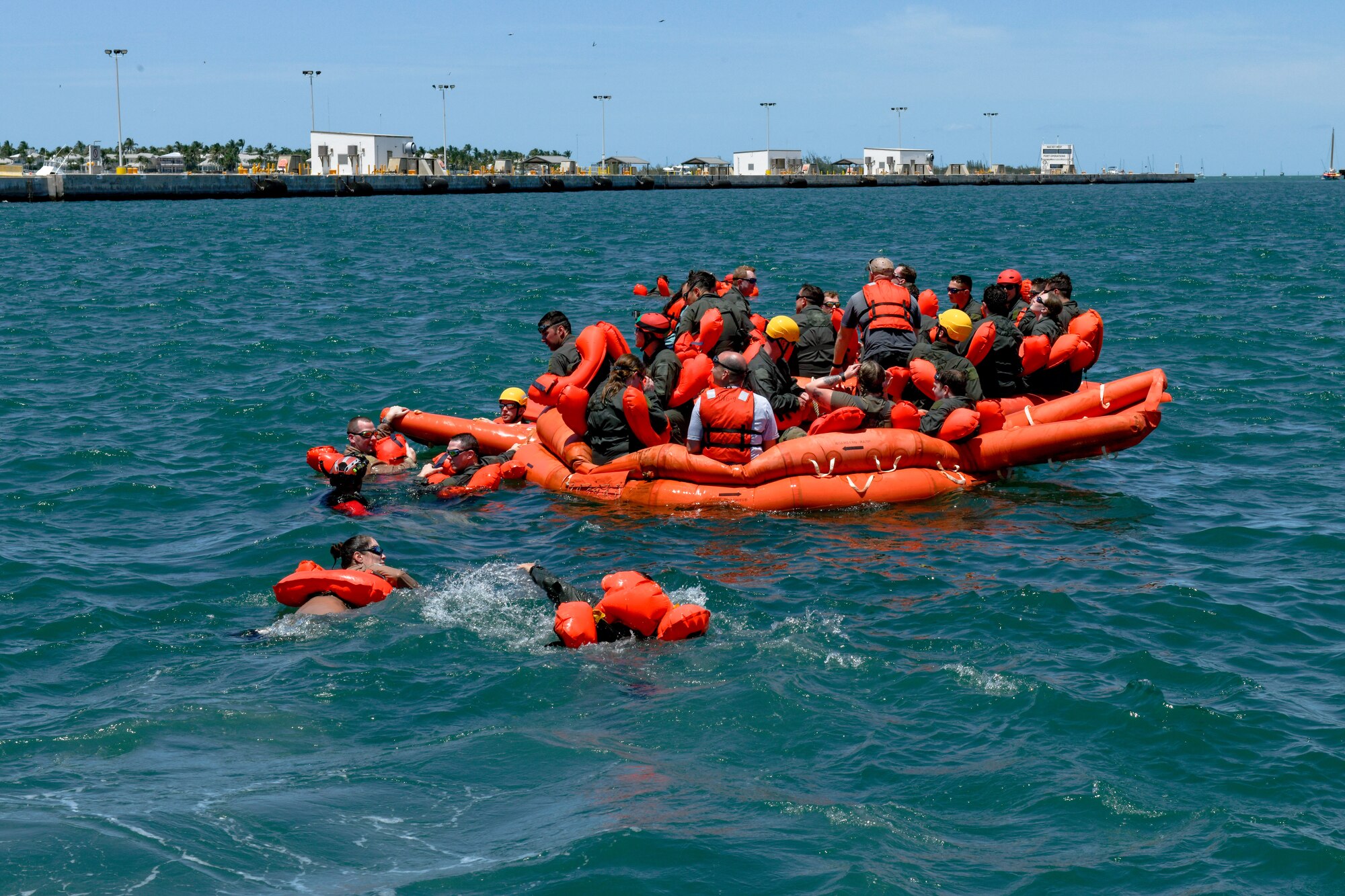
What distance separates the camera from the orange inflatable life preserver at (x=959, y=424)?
13086mm

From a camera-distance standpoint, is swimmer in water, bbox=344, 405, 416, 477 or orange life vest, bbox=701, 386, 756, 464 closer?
orange life vest, bbox=701, 386, 756, 464

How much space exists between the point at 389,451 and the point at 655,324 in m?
3.94

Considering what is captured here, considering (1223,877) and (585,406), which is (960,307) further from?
(1223,877)

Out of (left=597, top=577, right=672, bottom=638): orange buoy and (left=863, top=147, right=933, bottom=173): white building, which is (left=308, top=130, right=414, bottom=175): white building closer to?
(left=863, top=147, right=933, bottom=173): white building

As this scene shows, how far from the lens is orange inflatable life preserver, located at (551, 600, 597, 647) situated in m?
9.18

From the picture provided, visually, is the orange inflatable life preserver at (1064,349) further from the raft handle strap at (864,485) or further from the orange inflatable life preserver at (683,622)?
the orange inflatable life preserver at (683,622)

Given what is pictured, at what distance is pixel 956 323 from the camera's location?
13.3 m

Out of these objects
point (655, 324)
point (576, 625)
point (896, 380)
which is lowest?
point (576, 625)

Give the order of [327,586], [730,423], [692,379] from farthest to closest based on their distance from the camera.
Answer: [692,379] → [730,423] → [327,586]

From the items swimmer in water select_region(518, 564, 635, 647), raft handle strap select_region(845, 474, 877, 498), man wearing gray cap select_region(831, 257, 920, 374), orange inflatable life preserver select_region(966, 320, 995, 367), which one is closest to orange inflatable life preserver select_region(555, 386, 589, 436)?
raft handle strap select_region(845, 474, 877, 498)

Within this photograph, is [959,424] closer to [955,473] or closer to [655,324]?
[955,473]

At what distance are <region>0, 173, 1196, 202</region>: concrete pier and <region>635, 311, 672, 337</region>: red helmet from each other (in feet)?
287

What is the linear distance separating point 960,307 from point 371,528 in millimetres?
7182

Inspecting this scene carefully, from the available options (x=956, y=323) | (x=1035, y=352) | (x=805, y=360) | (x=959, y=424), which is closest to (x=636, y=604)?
(x=959, y=424)
